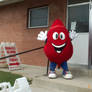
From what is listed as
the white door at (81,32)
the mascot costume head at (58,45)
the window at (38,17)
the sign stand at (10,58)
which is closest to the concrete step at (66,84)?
the mascot costume head at (58,45)

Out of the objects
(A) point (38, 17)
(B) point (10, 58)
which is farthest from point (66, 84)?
(A) point (38, 17)

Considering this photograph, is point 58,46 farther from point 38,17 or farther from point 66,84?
point 38,17

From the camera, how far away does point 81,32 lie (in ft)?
20.3

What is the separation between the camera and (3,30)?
Result: 902 centimetres

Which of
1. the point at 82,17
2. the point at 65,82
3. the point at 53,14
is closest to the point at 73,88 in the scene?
the point at 65,82

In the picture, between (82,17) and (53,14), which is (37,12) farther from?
(82,17)

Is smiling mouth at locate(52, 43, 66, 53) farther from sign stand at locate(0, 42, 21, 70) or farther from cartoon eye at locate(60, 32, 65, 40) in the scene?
sign stand at locate(0, 42, 21, 70)

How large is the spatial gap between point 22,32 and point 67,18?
2484 millimetres

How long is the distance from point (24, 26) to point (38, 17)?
80 cm

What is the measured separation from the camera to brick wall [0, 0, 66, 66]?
701cm

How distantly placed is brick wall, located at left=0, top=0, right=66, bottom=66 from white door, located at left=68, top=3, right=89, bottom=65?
482mm

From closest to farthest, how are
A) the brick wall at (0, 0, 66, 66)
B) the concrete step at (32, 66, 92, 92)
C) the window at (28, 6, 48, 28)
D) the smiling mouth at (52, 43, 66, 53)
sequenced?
the concrete step at (32, 66, 92, 92) → the smiling mouth at (52, 43, 66, 53) → the brick wall at (0, 0, 66, 66) → the window at (28, 6, 48, 28)

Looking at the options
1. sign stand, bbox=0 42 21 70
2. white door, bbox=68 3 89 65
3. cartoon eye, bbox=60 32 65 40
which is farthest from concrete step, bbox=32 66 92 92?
sign stand, bbox=0 42 21 70

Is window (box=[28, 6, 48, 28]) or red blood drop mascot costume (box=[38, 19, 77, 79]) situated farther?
window (box=[28, 6, 48, 28])
